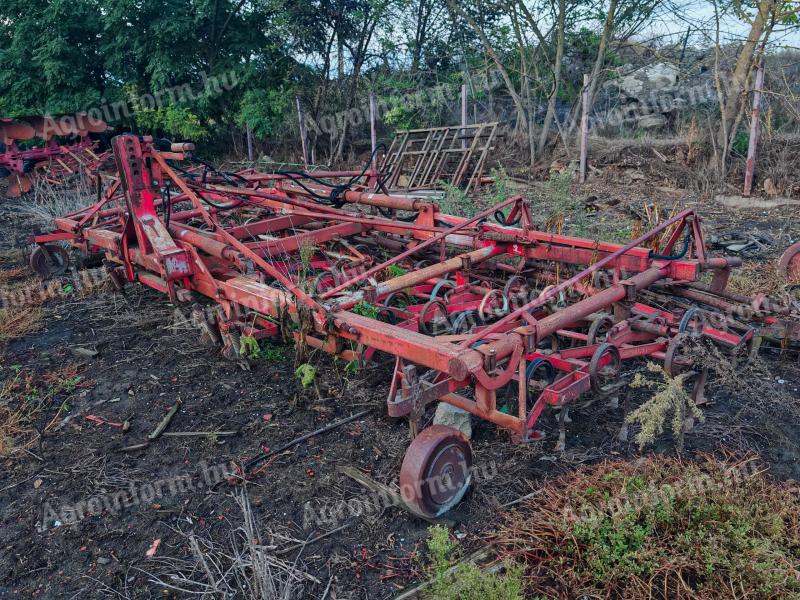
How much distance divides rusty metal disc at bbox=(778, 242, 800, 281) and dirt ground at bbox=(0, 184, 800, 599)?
153 cm

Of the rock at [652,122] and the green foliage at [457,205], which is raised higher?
the rock at [652,122]

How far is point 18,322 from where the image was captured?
5.39 metres

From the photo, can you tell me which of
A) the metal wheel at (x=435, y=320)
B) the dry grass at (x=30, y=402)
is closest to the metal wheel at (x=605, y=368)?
the metal wheel at (x=435, y=320)

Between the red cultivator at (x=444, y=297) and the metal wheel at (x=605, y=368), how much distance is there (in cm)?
1

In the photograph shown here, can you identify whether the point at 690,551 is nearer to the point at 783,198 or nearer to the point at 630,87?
the point at 783,198

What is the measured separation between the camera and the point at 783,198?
8930 millimetres

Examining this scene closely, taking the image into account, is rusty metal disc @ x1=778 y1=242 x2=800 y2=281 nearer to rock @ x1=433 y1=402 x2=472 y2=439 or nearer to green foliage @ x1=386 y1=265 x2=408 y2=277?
green foliage @ x1=386 y1=265 x2=408 y2=277

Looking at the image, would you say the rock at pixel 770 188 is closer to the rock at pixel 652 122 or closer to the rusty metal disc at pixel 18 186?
the rock at pixel 652 122

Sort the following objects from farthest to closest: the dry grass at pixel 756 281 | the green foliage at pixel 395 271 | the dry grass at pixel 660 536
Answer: the dry grass at pixel 756 281 < the green foliage at pixel 395 271 < the dry grass at pixel 660 536

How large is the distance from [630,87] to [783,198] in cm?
657

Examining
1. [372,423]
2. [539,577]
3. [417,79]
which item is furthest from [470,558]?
[417,79]

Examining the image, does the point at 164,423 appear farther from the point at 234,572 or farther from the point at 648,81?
the point at 648,81

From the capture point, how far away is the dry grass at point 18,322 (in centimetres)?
519

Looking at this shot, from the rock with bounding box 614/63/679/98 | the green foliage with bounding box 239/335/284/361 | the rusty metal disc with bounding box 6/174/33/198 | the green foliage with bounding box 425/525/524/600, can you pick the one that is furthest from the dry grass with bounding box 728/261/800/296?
the rusty metal disc with bounding box 6/174/33/198
